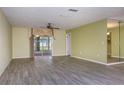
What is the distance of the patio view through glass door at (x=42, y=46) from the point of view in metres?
10.6

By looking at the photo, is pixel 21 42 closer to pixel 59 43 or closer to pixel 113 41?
pixel 59 43

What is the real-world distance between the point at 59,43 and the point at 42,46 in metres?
1.55

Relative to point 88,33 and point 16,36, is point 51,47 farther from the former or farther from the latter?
point 88,33

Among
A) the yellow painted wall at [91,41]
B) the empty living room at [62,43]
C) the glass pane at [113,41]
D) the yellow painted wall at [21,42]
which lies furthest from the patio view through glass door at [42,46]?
the glass pane at [113,41]

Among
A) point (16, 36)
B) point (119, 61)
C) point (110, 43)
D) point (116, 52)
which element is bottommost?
point (119, 61)

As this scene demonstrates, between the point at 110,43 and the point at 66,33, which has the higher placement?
the point at 66,33

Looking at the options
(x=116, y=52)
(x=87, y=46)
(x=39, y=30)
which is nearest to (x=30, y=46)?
(x=39, y=30)

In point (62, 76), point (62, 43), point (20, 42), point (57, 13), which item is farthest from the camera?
point (62, 43)

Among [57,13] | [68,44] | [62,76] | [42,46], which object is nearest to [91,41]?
[57,13]

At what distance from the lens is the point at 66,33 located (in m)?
10.9

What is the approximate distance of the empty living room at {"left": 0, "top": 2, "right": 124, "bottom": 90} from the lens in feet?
14.8

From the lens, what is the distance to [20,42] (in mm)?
9227

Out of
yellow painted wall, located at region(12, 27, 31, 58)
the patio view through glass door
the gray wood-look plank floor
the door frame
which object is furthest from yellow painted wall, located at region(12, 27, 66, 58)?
the gray wood-look plank floor

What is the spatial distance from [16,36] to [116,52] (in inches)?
274
